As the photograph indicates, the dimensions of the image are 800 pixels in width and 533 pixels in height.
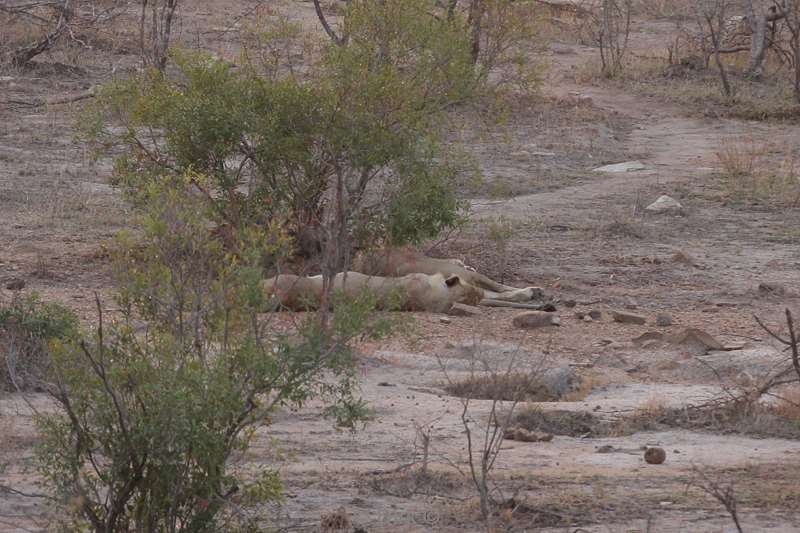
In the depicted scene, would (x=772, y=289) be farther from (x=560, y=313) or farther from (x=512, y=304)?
(x=512, y=304)

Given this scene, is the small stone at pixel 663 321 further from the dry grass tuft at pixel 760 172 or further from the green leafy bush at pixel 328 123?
the dry grass tuft at pixel 760 172

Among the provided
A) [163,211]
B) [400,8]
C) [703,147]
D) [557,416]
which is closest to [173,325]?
[163,211]

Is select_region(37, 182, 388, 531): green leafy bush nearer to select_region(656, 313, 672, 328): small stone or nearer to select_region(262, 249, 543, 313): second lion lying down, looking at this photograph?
select_region(262, 249, 543, 313): second lion lying down

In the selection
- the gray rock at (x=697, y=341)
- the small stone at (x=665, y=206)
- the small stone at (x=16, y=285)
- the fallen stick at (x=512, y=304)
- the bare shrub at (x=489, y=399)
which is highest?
the bare shrub at (x=489, y=399)

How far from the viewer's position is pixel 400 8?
8.29 m

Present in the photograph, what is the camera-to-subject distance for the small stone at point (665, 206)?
42.0 ft

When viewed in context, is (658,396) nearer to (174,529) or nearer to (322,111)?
(322,111)

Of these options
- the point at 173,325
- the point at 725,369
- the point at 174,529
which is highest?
the point at 173,325

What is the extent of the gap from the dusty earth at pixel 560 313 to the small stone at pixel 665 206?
0.59 ft

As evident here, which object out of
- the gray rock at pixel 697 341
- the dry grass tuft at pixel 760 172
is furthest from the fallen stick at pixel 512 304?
the dry grass tuft at pixel 760 172

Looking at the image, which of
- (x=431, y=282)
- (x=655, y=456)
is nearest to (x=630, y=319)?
→ (x=431, y=282)

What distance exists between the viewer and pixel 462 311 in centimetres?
916

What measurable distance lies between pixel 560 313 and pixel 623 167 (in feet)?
19.0

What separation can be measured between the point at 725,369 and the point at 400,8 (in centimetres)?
280
